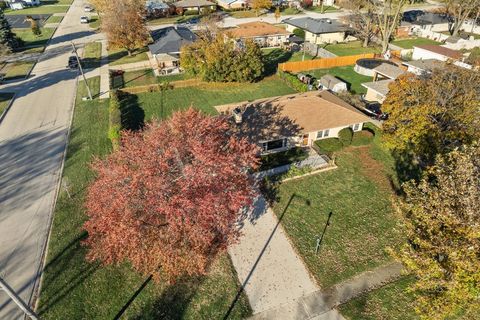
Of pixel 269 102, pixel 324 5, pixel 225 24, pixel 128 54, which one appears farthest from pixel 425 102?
pixel 324 5

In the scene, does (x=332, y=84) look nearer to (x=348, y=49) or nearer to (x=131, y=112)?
Result: (x=348, y=49)

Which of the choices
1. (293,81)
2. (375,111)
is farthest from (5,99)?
(375,111)

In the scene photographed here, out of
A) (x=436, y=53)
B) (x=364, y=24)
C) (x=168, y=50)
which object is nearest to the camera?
(x=168, y=50)

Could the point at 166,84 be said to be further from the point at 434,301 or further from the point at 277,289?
the point at 434,301

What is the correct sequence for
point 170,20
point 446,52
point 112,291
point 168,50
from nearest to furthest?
1. point 112,291
2. point 168,50
3. point 446,52
4. point 170,20

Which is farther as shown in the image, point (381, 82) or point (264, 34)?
point (264, 34)

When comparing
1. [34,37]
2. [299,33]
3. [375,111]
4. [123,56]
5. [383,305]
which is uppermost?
[34,37]

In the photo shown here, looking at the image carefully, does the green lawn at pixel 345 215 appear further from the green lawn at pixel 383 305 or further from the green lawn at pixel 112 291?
the green lawn at pixel 112 291

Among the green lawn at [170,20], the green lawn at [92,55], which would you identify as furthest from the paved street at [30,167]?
the green lawn at [170,20]
